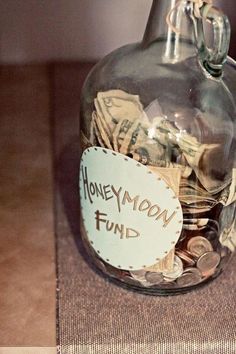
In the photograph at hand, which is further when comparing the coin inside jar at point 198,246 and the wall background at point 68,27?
the wall background at point 68,27

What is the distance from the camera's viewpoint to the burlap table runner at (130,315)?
621mm

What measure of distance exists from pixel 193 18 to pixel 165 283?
0.75 feet

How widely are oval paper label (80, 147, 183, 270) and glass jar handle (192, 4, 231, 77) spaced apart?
0.32ft

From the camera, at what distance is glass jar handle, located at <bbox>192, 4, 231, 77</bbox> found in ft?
1.93

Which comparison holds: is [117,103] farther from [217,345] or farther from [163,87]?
[217,345]

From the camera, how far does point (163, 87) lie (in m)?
0.64

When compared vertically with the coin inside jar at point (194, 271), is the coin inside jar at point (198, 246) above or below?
above

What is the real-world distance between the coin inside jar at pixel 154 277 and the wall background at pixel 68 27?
1.72 ft

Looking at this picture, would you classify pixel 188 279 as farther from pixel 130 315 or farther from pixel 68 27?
pixel 68 27

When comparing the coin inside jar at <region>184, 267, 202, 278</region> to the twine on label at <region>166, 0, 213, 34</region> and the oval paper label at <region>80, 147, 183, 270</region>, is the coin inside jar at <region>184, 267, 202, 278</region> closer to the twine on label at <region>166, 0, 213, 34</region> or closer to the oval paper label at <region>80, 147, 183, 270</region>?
the oval paper label at <region>80, 147, 183, 270</region>

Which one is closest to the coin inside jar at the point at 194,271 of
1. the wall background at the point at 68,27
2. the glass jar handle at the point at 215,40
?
the glass jar handle at the point at 215,40

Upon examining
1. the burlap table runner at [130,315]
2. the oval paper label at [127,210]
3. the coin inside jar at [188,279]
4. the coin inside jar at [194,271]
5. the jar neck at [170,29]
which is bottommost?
the burlap table runner at [130,315]

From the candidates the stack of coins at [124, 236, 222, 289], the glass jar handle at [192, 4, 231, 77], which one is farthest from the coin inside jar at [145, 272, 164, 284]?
the glass jar handle at [192, 4, 231, 77]

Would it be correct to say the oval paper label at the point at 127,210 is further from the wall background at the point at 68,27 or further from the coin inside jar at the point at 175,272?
the wall background at the point at 68,27
